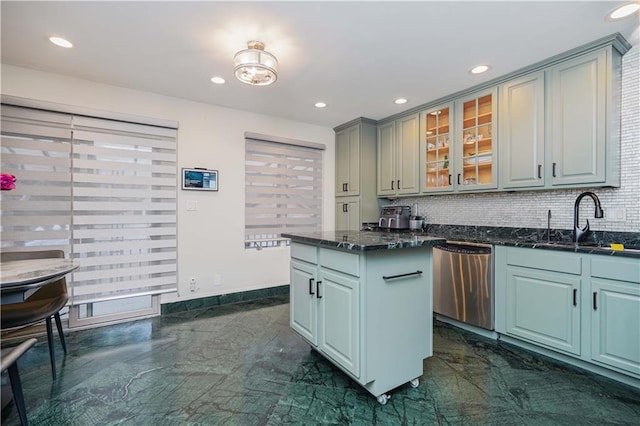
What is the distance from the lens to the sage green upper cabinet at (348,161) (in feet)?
14.1

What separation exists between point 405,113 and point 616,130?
2.11 metres

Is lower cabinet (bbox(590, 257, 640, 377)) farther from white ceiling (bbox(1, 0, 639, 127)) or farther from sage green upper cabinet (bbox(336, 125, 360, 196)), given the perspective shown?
sage green upper cabinet (bbox(336, 125, 360, 196))

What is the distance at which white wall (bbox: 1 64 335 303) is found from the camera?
3.25 metres

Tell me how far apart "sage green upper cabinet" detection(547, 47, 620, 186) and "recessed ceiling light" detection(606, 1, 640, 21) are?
314 millimetres

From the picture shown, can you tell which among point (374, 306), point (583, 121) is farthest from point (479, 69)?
point (374, 306)

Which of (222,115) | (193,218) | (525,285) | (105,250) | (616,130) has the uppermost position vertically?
(222,115)

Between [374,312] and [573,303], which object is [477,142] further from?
[374,312]

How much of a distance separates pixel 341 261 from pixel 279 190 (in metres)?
2.51

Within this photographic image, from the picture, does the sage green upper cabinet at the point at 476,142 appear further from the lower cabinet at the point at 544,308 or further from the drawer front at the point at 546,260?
the lower cabinet at the point at 544,308

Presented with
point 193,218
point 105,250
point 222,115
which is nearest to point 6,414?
point 105,250

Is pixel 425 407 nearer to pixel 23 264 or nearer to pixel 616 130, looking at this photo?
pixel 616 130

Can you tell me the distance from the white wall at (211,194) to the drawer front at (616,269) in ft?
10.7

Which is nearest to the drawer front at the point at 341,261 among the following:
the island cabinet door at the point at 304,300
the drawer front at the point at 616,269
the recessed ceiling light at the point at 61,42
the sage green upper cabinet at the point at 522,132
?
the island cabinet door at the point at 304,300

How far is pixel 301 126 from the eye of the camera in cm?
441
